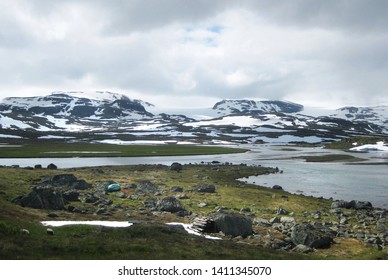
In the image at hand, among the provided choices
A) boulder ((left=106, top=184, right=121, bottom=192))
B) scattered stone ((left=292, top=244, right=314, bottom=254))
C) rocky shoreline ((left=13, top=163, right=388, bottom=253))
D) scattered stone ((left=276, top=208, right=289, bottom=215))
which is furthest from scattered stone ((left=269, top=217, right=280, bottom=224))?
boulder ((left=106, top=184, right=121, bottom=192))

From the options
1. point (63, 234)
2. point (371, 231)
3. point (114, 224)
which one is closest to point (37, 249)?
point (63, 234)

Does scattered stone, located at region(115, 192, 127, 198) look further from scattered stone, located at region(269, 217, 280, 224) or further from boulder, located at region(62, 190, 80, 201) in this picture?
scattered stone, located at region(269, 217, 280, 224)

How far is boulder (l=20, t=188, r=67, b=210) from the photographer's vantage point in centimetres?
3600

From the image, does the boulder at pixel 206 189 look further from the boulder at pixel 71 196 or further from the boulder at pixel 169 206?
the boulder at pixel 71 196

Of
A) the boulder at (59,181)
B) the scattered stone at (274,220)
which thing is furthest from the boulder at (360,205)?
the boulder at (59,181)

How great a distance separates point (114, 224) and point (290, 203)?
2686 cm

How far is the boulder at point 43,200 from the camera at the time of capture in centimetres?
3600

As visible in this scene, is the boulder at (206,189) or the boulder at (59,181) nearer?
the boulder at (59,181)

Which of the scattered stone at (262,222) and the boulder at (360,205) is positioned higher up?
the boulder at (360,205)

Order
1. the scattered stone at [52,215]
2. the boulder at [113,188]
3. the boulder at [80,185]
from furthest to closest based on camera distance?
1. the boulder at [80,185]
2. the boulder at [113,188]
3. the scattered stone at [52,215]

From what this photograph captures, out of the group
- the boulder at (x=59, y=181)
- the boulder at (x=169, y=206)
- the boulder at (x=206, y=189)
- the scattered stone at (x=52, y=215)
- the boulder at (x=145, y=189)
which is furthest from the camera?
the boulder at (x=206, y=189)

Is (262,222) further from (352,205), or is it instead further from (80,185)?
(80,185)

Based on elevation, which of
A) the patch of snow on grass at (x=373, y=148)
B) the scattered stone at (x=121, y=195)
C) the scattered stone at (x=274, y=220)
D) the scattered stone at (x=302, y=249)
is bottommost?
the scattered stone at (x=302, y=249)

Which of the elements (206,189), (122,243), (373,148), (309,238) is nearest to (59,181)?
(206,189)
